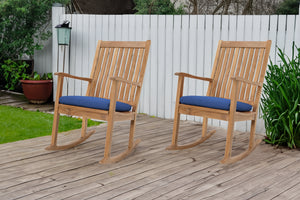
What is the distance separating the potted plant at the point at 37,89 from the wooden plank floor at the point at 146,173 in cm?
197

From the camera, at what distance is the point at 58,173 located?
9.24 ft

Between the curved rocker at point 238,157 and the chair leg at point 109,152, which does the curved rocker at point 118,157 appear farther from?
the curved rocker at point 238,157

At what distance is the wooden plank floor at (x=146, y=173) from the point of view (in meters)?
2.49

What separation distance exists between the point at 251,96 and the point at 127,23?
2.22 metres

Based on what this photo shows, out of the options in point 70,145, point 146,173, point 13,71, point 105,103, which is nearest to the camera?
point 146,173

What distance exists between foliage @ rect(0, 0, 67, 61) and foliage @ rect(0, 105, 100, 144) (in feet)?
3.53

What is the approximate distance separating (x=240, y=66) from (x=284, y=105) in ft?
1.69

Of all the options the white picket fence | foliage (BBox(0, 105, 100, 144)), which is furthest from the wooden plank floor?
the white picket fence

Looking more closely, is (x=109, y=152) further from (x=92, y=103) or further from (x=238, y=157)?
(x=238, y=157)

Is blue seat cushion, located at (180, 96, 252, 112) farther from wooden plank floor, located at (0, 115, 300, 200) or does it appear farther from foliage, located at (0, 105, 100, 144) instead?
foliage, located at (0, 105, 100, 144)

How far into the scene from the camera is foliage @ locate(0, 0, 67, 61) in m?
5.75

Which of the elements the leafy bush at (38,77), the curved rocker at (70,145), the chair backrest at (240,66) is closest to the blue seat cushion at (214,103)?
the chair backrest at (240,66)

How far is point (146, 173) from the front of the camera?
288cm

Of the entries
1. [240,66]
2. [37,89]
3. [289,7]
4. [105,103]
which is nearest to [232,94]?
[240,66]
